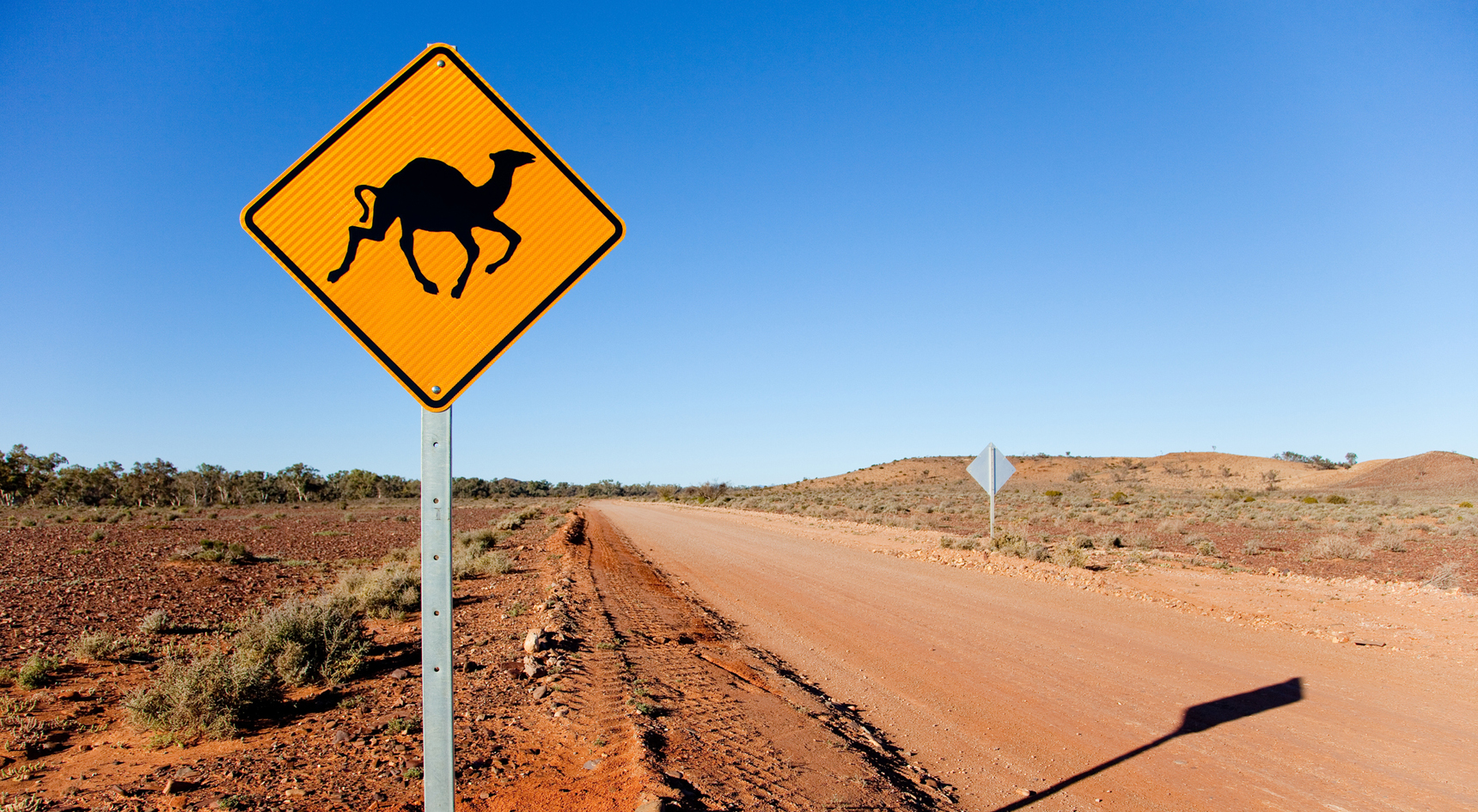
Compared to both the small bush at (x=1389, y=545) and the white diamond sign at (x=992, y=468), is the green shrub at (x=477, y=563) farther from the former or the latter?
the small bush at (x=1389, y=545)

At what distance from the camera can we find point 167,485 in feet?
283

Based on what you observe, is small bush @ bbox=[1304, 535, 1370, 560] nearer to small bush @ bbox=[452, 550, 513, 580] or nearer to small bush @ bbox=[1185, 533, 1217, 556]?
small bush @ bbox=[1185, 533, 1217, 556]

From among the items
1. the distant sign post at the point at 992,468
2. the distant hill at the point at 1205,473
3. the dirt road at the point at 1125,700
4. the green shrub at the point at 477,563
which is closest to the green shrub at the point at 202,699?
the dirt road at the point at 1125,700

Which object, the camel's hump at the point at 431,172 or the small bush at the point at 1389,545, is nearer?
the camel's hump at the point at 431,172

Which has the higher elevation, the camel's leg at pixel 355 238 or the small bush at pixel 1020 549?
the camel's leg at pixel 355 238

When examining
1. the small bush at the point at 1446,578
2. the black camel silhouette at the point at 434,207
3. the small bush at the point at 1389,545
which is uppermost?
the black camel silhouette at the point at 434,207

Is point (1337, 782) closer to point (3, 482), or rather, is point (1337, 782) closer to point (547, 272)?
point (547, 272)

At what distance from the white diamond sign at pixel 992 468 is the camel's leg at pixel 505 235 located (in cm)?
1959

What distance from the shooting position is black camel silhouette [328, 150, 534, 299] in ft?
7.14

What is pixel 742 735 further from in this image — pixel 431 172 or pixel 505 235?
pixel 431 172

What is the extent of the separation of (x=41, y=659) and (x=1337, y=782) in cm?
1311

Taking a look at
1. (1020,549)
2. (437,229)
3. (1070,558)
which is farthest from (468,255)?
(1020,549)

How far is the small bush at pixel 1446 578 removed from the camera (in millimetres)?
14664

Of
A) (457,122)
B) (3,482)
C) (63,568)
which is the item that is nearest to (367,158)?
(457,122)
